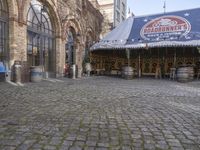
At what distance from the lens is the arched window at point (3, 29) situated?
362 inches

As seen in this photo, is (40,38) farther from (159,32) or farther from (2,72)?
(159,32)

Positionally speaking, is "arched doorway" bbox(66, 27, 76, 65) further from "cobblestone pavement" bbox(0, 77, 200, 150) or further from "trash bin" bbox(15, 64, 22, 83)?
"cobblestone pavement" bbox(0, 77, 200, 150)

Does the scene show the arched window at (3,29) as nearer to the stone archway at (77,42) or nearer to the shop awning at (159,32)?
the stone archway at (77,42)

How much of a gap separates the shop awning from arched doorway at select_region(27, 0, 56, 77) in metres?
3.22

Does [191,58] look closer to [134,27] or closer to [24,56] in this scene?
[134,27]

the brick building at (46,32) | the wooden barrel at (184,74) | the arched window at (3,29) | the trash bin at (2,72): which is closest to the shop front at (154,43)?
the wooden barrel at (184,74)

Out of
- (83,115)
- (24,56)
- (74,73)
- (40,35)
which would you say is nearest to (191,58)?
(74,73)

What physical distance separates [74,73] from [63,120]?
9606 millimetres

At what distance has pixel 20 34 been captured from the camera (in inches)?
387

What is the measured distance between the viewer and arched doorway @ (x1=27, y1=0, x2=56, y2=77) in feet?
36.8

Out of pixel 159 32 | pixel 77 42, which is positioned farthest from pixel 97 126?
pixel 77 42

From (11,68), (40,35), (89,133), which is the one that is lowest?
(89,133)

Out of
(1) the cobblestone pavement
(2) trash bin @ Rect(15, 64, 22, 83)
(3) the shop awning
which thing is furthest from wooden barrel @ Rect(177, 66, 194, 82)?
(2) trash bin @ Rect(15, 64, 22, 83)

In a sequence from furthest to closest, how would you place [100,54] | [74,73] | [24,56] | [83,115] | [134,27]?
[100,54], [134,27], [74,73], [24,56], [83,115]
